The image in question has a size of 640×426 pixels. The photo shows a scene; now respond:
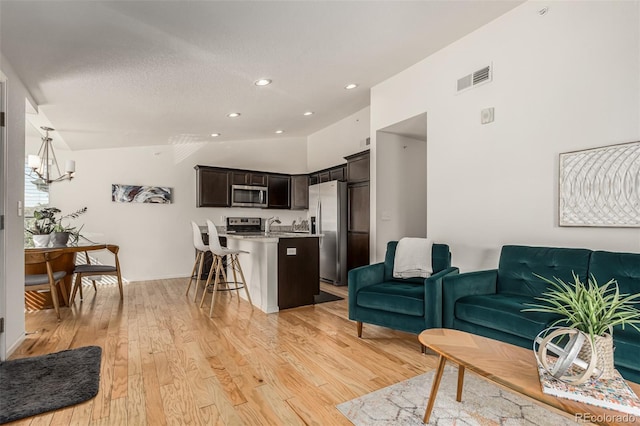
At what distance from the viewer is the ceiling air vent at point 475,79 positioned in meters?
3.18

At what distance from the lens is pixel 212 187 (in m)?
6.08

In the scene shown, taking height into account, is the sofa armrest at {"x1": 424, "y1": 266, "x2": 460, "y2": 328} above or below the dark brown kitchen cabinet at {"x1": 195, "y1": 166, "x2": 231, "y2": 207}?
below

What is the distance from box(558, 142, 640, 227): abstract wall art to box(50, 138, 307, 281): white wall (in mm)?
5347

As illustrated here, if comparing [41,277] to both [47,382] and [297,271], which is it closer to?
[47,382]

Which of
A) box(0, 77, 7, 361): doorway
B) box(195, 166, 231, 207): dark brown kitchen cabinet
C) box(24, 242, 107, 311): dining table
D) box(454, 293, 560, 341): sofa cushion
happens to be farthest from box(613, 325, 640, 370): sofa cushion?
box(195, 166, 231, 207): dark brown kitchen cabinet

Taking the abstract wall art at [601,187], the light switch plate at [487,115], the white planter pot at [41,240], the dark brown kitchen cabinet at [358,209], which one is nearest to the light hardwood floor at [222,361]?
the white planter pot at [41,240]

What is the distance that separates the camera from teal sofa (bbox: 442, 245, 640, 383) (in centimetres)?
201

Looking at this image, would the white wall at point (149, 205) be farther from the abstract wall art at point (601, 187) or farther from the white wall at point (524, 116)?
the abstract wall art at point (601, 187)

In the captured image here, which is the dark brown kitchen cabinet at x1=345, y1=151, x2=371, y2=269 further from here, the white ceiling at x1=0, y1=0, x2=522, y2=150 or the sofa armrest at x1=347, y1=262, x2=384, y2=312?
the sofa armrest at x1=347, y1=262, x2=384, y2=312

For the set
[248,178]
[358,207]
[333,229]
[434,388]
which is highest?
[248,178]

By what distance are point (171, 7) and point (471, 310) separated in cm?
301

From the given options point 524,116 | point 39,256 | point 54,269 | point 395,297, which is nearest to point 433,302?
point 395,297

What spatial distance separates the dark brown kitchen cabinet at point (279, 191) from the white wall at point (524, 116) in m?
3.39

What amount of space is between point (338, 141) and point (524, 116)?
3705mm
